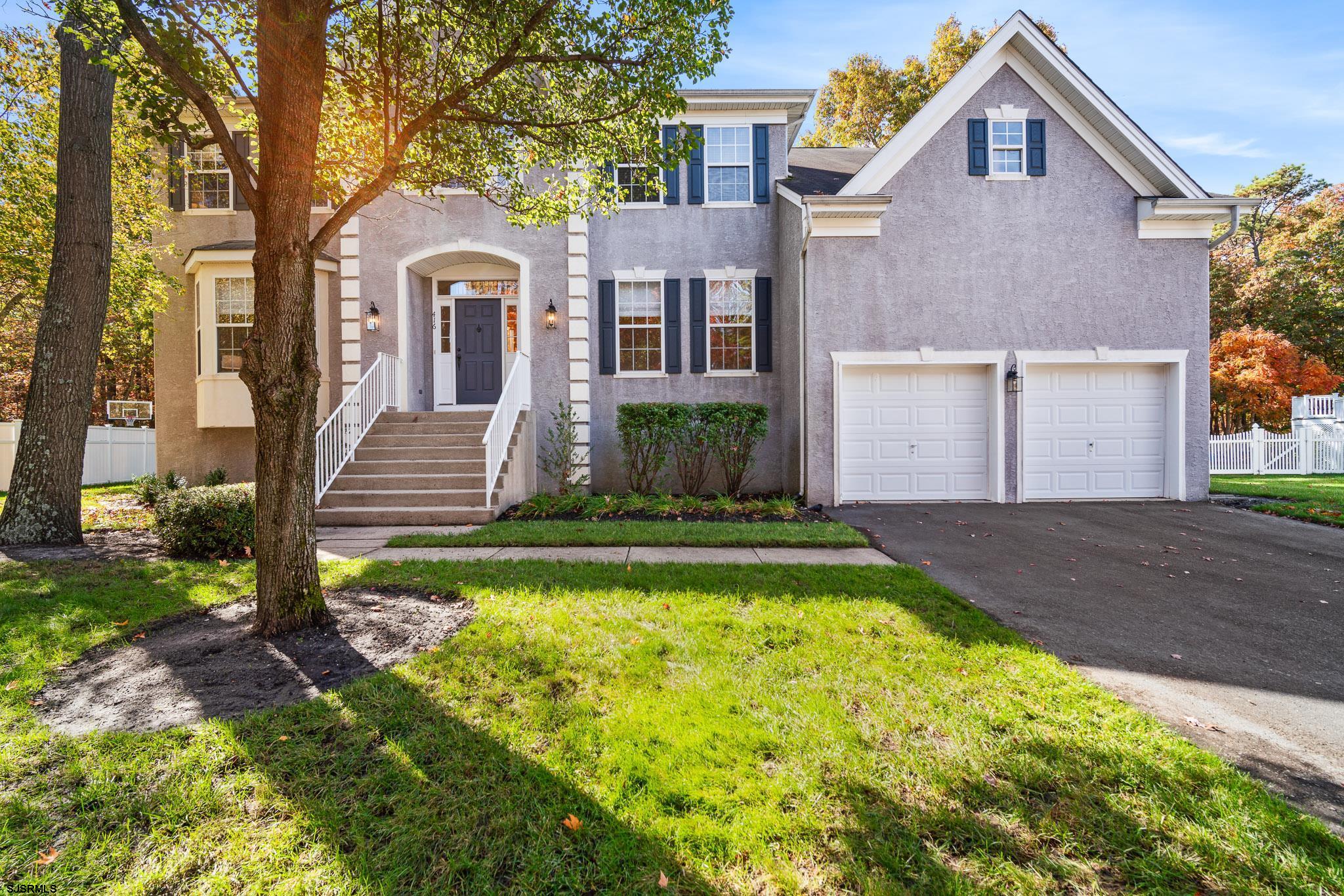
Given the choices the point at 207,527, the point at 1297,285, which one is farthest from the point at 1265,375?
the point at 207,527

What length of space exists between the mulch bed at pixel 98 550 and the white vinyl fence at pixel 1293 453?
68.4 ft

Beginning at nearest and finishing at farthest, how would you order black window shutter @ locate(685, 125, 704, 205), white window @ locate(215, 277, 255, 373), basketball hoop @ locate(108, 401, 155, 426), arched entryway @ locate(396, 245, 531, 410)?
white window @ locate(215, 277, 255, 373), black window shutter @ locate(685, 125, 704, 205), arched entryway @ locate(396, 245, 531, 410), basketball hoop @ locate(108, 401, 155, 426)

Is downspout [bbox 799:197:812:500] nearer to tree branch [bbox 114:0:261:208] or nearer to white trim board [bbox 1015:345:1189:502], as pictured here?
white trim board [bbox 1015:345:1189:502]

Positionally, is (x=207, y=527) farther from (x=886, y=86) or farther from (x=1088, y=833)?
(x=886, y=86)

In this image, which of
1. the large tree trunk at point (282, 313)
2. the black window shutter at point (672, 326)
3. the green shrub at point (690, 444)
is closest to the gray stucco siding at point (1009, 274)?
the green shrub at point (690, 444)

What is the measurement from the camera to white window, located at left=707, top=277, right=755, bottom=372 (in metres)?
10.6

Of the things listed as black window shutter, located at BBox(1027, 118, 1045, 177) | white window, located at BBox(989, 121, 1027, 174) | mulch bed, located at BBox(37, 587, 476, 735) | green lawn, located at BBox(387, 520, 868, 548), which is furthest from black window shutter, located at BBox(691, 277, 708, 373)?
mulch bed, located at BBox(37, 587, 476, 735)

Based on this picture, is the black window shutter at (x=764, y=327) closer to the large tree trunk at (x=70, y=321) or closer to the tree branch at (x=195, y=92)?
the tree branch at (x=195, y=92)

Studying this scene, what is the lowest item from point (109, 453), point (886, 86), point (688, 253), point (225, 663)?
point (225, 663)

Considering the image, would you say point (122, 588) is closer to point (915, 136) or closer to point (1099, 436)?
point (915, 136)

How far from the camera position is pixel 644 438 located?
9.59 metres

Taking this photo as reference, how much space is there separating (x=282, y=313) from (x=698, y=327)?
768cm

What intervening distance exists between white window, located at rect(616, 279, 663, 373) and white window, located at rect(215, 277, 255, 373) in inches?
263

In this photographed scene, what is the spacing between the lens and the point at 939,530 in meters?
6.89
